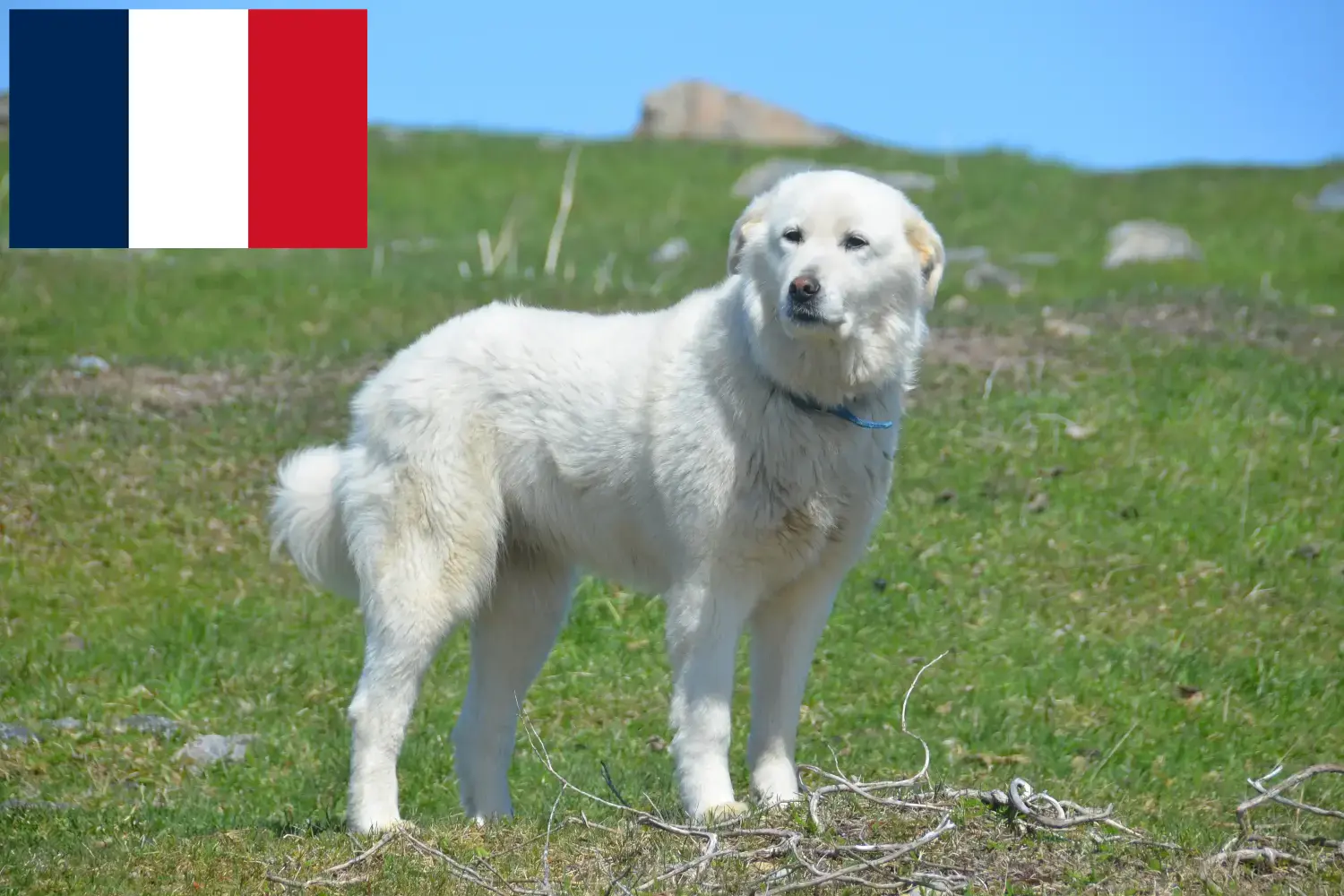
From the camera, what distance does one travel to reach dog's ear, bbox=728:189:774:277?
6.10 meters

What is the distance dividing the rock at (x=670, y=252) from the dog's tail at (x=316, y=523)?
19.1 m

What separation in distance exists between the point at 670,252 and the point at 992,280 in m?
6.36

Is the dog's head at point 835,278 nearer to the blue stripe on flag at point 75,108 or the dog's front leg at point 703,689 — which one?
the dog's front leg at point 703,689

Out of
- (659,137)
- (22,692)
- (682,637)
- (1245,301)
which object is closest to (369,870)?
(682,637)

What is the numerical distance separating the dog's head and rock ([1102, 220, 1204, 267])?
63.2ft

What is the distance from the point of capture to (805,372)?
19.8ft

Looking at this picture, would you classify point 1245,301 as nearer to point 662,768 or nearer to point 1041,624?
point 1041,624

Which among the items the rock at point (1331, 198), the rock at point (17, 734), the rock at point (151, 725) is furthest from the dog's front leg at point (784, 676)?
the rock at point (1331, 198)

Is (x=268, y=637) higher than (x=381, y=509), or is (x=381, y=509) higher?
(x=381, y=509)

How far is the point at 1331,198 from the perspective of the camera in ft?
97.0

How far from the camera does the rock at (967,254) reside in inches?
980

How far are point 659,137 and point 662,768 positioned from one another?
35.0 meters

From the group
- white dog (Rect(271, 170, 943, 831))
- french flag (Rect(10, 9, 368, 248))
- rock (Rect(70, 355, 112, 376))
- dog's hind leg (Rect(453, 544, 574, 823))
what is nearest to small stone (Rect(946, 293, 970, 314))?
french flag (Rect(10, 9, 368, 248))

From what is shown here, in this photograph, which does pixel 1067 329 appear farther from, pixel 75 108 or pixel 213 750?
pixel 213 750
